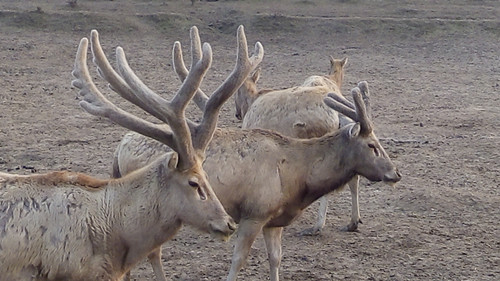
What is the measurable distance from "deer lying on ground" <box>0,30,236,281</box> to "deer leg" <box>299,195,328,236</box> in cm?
389

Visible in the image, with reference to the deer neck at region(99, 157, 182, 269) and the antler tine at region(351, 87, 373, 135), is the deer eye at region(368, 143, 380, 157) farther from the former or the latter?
the deer neck at region(99, 157, 182, 269)

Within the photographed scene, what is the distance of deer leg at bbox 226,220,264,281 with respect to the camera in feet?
25.6

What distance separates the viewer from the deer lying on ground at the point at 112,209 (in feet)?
18.9

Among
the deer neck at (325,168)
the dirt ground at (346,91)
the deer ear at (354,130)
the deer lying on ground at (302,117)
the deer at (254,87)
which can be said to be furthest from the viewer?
the deer at (254,87)

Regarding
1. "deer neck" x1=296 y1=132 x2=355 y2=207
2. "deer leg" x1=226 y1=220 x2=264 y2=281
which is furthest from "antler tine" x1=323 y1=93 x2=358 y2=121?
"deer leg" x1=226 y1=220 x2=264 y2=281

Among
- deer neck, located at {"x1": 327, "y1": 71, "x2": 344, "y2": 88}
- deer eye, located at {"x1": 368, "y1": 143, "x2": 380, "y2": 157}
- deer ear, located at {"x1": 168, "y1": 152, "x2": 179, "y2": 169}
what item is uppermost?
deer ear, located at {"x1": 168, "y1": 152, "x2": 179, "y2": 169}

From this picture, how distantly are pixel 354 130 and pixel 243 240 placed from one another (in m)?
1.56

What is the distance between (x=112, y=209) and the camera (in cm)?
604

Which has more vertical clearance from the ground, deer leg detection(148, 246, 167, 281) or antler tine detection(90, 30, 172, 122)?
antler tine detection(90, 30, 172, 122)

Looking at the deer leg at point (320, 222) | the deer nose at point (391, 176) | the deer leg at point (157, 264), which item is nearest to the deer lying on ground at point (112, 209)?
the deer leg at point (157, 264)

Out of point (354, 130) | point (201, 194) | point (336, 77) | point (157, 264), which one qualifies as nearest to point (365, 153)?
point (354, 130)

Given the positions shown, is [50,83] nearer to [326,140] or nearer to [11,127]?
[11,127]

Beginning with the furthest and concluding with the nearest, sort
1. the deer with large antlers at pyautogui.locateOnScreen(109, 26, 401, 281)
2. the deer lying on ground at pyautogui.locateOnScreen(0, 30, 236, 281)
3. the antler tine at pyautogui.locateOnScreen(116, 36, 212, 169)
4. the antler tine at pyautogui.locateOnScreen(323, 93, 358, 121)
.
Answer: the antler tine at pyautogui.locateOnScreen(323, 93, 358, 121) < the deer with large antlers at pyautogui.locateOnScreen(109, 26, 401, 281) < the antler tine at pyautogui.locateOnScreen(116, 36, 212, 169) < the deer lying on ground at pyautogui.locateOnScreen(0, 30, 236, 281)

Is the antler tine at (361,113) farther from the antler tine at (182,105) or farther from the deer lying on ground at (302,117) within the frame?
the antler tine at (182,105)
